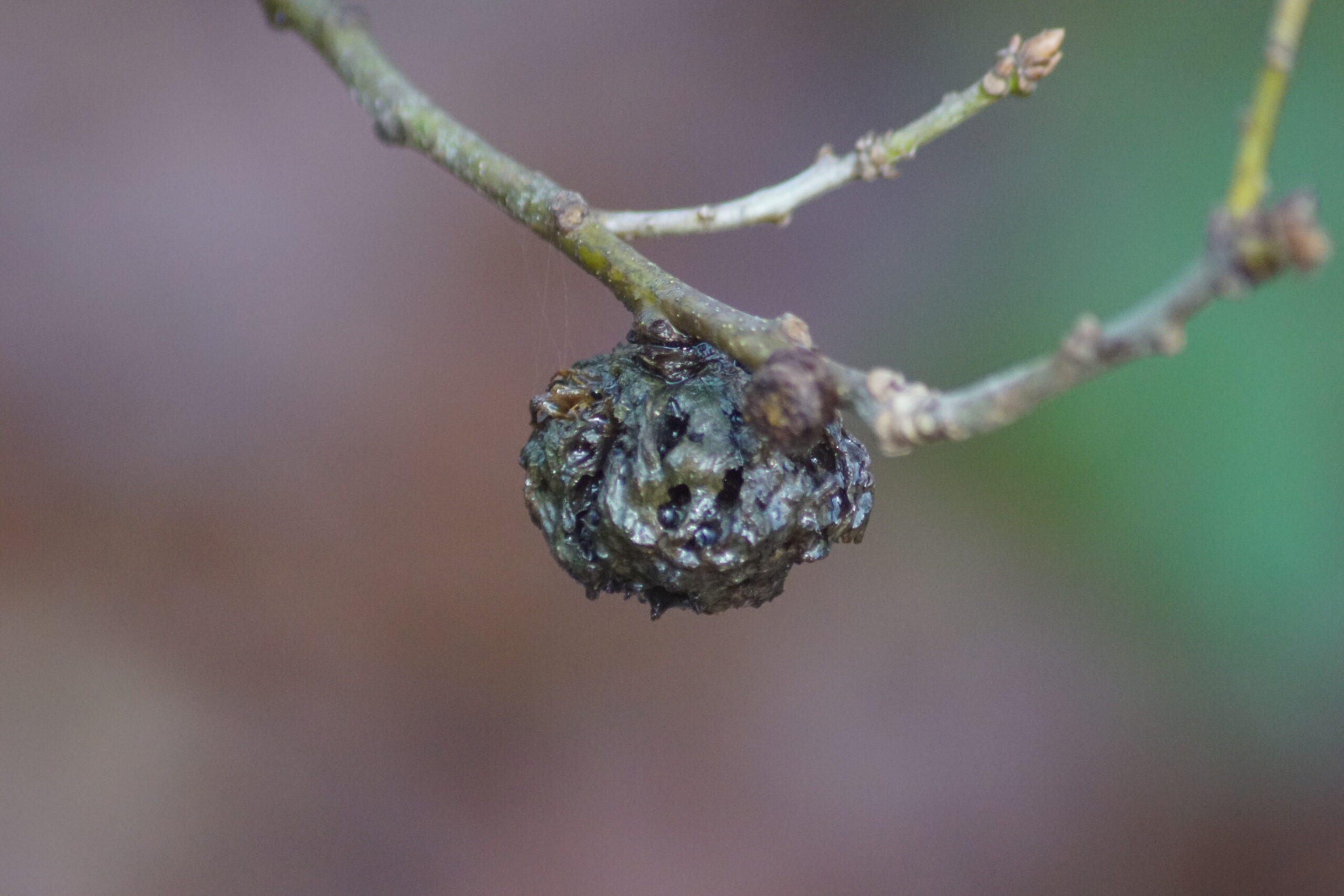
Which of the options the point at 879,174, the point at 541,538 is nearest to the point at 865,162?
the point at 879,174

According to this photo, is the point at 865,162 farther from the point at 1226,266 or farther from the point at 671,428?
the point at 1226,266

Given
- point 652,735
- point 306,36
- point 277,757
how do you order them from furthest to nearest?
point 652,735
point 277,757
point 306,36

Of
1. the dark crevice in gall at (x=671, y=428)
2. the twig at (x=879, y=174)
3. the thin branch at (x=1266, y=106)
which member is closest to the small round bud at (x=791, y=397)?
the twig at (x=879, y=174)

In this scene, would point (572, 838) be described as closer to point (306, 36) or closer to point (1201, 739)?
point (1201, 739)

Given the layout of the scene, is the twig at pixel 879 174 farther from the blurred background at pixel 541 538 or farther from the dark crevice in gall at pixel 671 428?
the blurred background at pixel 541 538

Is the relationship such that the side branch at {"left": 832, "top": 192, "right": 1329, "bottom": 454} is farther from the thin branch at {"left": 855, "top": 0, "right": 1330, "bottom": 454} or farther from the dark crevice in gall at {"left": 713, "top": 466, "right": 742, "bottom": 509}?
the dark crevice in gall at {"left": 713, "top": 466, "right": 742, "bottom": 509}

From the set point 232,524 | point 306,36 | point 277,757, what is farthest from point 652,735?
point 306,36
